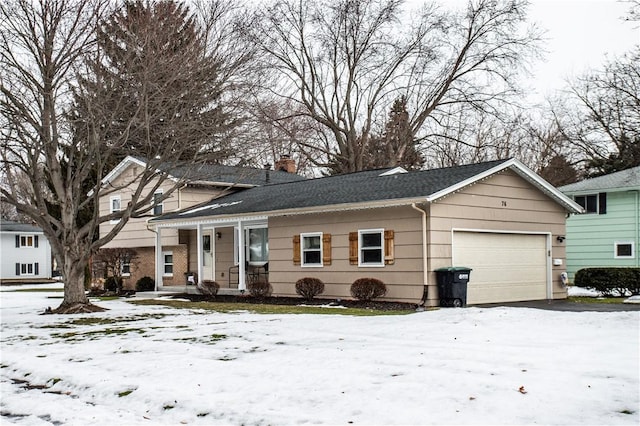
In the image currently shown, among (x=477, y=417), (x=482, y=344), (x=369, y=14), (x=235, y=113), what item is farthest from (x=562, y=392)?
(x=369, y=14)

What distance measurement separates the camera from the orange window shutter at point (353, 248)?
19750 millimetres

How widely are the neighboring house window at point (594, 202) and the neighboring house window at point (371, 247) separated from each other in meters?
12.8

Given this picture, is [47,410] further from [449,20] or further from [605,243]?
[449,20]

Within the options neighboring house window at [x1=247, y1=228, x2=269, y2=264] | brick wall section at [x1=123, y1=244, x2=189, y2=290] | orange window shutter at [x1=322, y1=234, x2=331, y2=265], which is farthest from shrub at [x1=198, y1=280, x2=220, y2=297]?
orange window shutter at [x1=322, y1=234, x2=331, y2=265]

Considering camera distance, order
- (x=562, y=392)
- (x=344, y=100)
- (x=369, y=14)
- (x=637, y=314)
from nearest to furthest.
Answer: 1. (x=562, y=392)
2. (x=637, y=314)
3. (x=369, y=14)
4. (x=344, y=100)

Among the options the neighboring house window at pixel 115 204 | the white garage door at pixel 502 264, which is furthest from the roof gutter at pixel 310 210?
the neighboring house window at pixel 115 204

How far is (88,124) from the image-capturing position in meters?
17.3

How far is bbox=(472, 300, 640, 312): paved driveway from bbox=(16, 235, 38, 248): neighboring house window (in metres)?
41.8

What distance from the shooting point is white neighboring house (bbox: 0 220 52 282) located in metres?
50.7

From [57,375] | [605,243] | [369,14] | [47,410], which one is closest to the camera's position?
[47,410]

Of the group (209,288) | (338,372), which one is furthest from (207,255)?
(338,372)

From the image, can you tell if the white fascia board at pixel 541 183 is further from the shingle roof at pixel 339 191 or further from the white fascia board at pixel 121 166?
the white fascia board at pixel 121 166

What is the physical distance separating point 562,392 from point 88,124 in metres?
13.4

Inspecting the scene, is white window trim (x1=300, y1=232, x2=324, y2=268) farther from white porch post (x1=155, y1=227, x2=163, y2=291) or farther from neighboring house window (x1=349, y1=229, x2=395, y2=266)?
white porch post (x1=155, y1=227, x2=163, y2=291)
